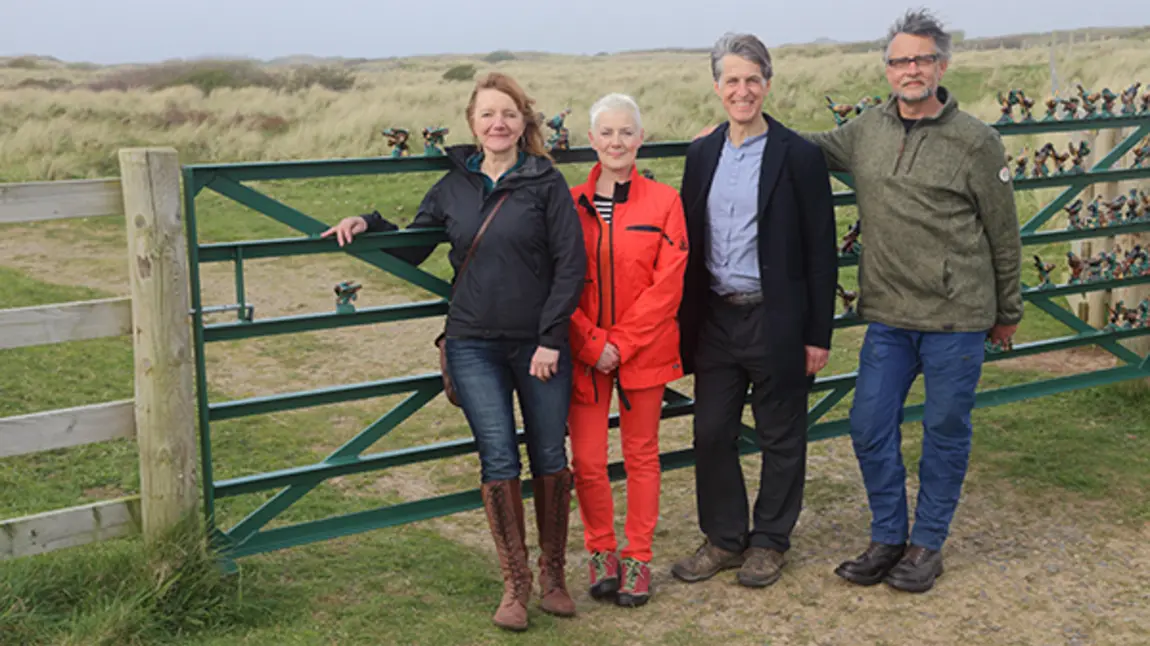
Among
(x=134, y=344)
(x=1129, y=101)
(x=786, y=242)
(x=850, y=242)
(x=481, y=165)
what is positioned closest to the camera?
(x=134, y=344)

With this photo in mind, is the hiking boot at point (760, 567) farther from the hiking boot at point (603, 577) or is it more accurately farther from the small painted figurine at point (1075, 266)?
the small painted figurine at point (1075, 266)

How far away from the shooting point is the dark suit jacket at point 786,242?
4613mm

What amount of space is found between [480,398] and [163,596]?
1.24m

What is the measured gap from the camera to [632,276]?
4480mm

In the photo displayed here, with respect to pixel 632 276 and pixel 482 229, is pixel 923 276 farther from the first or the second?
pixel 482 229

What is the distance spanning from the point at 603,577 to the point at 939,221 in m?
1.79

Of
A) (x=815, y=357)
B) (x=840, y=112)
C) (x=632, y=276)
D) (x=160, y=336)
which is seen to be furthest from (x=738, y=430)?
(x=160, y=336)

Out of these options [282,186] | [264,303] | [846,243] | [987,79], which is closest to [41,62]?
[987,79]

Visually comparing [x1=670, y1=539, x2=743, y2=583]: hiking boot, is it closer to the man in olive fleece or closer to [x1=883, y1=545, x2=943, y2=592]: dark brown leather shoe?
the man in olive fleece

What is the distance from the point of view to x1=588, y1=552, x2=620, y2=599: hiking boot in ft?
15.5

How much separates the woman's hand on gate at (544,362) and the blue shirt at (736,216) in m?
0.78

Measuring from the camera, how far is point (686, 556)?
5.24 meters

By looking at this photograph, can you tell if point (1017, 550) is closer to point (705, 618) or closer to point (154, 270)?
point (705, 618)

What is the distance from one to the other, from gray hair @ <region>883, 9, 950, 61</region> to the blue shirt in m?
0.64
